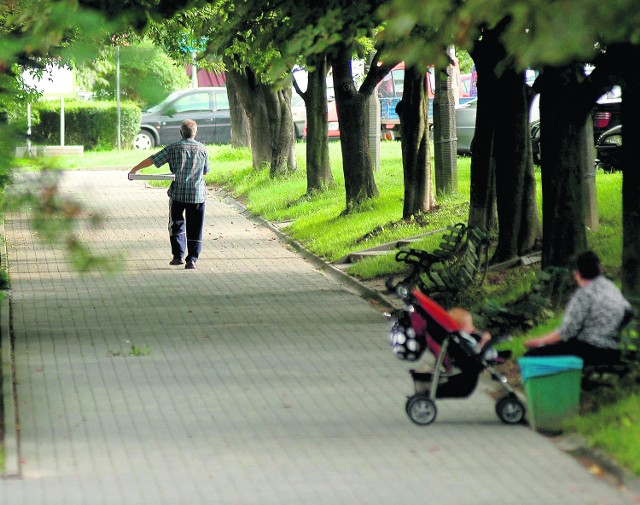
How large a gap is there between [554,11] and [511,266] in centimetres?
852

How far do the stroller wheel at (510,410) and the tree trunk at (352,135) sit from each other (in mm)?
11485

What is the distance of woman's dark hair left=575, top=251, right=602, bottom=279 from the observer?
7824 millimetres

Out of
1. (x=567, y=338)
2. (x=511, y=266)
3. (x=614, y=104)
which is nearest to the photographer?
(x=567, y=338)

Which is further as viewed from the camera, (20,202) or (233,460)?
(233,460)

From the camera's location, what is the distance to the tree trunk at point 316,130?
2236cm

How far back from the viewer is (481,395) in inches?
353

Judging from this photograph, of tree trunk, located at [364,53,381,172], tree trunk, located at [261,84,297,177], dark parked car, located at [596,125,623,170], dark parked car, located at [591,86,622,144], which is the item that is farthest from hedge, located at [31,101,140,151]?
dark parked car, located at [596,125,623,170]

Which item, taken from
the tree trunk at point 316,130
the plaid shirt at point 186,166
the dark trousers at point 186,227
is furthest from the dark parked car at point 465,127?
the plaid shirt at point 186,166

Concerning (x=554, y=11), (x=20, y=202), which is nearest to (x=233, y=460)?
(x=20, y=202)

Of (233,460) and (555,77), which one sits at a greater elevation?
(555,77)

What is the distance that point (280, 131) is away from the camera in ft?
83.6

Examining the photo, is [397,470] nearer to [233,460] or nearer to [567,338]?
[233,460]

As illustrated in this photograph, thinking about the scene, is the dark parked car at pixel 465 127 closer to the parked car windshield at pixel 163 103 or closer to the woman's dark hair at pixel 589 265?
the woman's dark hair at pixel 589 265

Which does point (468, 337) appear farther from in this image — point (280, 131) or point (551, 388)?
point (280, 131)
